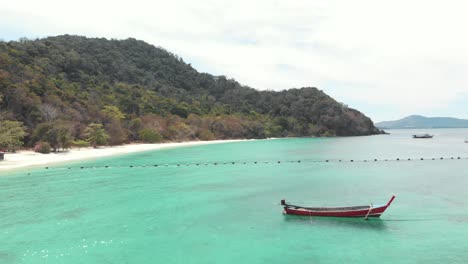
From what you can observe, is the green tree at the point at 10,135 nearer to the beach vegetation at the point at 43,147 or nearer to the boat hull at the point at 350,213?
the beach vegetation at the point at 43,147

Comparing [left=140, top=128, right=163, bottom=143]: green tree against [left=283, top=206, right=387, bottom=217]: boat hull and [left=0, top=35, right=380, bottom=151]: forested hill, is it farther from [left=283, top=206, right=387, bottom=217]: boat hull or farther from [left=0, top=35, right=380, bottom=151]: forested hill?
[left=283, top=206, right=387, bottom=217]: boat hull

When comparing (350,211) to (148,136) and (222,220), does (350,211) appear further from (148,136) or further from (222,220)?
(148,136)

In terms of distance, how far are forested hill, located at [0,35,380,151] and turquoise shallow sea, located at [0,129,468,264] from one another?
28285 millimetres

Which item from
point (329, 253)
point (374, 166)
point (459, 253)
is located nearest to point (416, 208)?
point (459, 253)

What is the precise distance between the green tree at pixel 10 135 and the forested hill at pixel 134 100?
4816mm

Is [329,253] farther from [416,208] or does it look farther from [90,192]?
[90,192]

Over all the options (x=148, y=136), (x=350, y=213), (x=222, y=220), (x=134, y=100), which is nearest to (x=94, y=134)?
(x=148, y=136)

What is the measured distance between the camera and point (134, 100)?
101625mm

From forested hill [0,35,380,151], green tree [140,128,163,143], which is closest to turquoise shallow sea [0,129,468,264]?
forested hill [0,35,380,151]

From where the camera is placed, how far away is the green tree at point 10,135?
44.8 m

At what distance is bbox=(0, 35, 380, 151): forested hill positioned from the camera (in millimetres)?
63594

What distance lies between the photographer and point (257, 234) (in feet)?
58.0

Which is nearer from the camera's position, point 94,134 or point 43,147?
point 43,147

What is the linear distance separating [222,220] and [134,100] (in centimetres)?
8654
